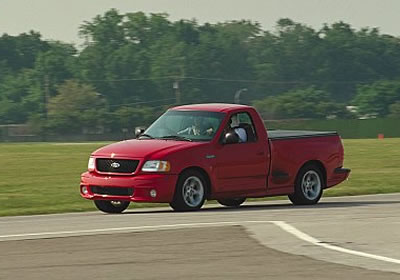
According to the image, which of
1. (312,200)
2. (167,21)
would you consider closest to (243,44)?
(167,21)

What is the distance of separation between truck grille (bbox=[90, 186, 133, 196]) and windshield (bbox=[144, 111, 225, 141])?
1.30 meters

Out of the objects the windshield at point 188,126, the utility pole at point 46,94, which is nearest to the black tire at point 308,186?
the windshield at point 188,126

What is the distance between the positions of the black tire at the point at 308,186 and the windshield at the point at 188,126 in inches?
73.4

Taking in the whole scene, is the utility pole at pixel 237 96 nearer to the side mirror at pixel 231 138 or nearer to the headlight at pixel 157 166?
the side mirror at pixel 231 138

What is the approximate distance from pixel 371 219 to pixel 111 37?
17642 cm

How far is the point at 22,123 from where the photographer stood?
15750 cm

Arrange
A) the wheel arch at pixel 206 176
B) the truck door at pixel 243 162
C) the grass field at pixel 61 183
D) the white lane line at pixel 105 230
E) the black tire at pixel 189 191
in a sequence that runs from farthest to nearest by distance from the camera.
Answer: the grass field at pixel 61 183, the truck door at pixel 243 162, the wheel arch at pixel 206 176, the black tire at pixel 189 191, the white lane line at pixel 105 230

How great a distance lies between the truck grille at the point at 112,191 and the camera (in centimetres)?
1962

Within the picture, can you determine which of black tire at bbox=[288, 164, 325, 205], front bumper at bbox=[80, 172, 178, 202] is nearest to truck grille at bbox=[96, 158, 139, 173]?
front bumper at bbox=[80, 172, 178, 202]

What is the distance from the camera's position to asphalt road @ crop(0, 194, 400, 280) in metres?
11.6

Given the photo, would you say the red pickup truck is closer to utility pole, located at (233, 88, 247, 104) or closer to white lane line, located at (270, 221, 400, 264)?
white lane line, located at (270, 221, 400, 264)

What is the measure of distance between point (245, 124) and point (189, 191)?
6.17ft

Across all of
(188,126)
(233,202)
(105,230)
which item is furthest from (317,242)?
(233,202)

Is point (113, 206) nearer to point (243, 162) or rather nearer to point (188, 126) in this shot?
point (188, 126)
